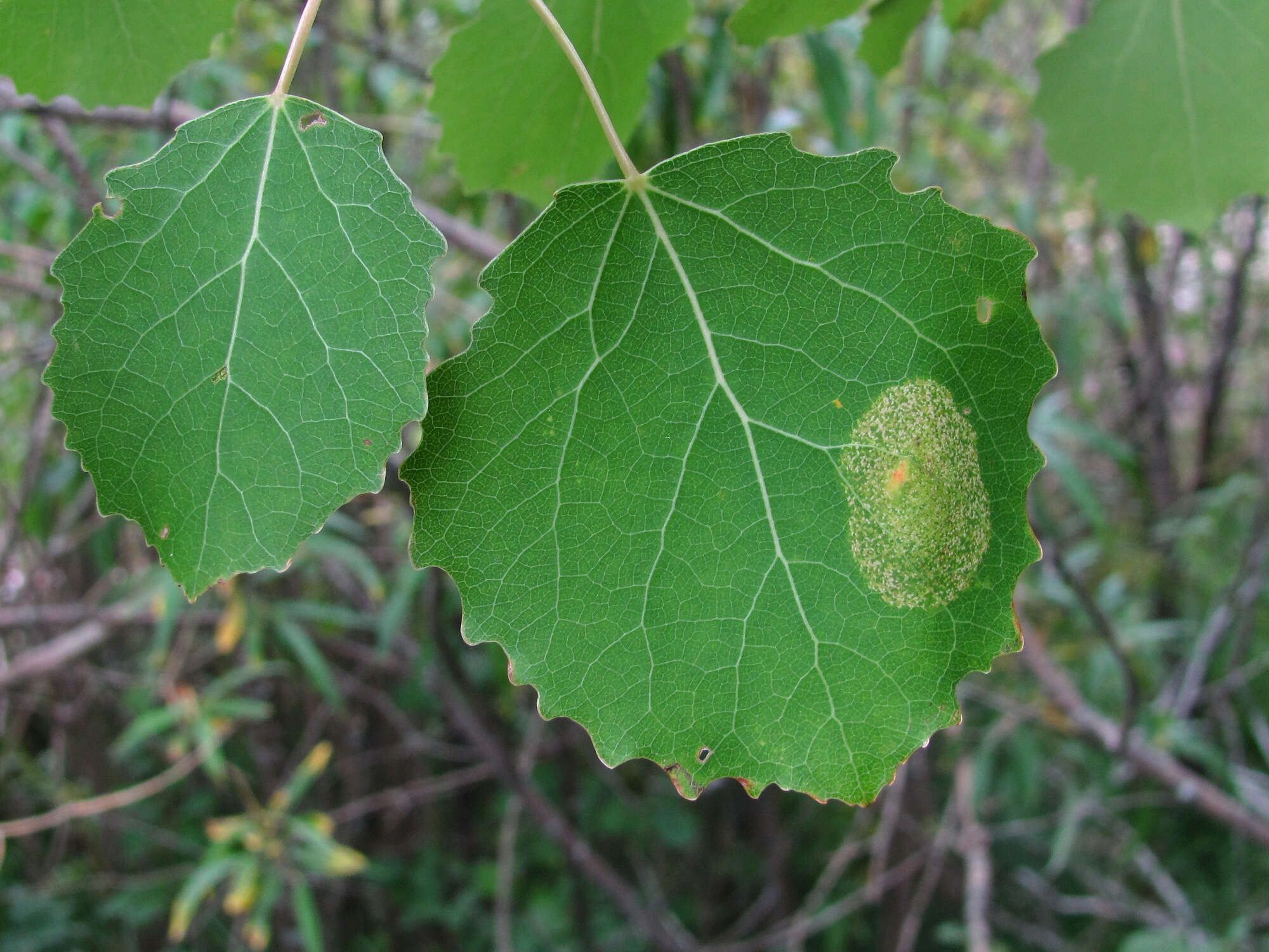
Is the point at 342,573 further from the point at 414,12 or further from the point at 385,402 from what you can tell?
the point at 385,402

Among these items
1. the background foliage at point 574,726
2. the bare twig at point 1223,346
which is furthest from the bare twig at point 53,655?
the bare twig at point 1223,346

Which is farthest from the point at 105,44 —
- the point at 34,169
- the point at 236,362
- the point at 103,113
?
the point at 34,169

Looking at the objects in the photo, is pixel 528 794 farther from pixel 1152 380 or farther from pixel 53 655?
pixel 1152 380

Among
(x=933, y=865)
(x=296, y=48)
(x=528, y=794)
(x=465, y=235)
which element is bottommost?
(x=933, y=865)

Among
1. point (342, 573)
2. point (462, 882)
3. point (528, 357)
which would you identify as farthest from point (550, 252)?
point (462, 882)

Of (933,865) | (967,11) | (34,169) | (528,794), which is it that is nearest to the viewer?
(967,11)

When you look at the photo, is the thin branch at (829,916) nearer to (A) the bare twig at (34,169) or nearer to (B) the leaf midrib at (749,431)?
(B) the leaf midrib at (749,431)

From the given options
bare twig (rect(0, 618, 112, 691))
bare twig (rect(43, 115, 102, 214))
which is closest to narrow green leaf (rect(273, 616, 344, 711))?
bare twig (rect(0, 618, 112, 691))
